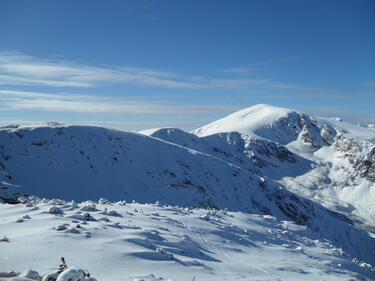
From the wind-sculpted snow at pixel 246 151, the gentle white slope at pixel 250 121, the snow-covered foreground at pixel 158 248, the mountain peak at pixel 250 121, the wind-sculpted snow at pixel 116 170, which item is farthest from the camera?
the mountain peak at pixel 250 121

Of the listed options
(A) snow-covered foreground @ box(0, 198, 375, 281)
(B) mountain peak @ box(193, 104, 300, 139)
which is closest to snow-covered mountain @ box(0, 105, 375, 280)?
(A) snow-covered foreground @ box(0, 198, 375, 281)

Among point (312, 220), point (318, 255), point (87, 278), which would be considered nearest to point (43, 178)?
point (318, 255)

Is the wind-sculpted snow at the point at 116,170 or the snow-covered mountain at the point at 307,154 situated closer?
the wind-sculpted snow at the point at 116,170

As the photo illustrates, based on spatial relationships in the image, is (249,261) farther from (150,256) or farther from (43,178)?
(43,178)

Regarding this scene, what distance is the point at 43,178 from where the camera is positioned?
4712 cm

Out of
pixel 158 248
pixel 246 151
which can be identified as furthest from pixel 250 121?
pixel 158 248

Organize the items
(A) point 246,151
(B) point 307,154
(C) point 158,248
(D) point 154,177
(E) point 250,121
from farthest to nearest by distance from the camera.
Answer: (E) point 250,121
(B) point 307,154
(A) point 246,151
(D) point 154,177
(C) point 158,248

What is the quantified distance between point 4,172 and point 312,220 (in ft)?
208

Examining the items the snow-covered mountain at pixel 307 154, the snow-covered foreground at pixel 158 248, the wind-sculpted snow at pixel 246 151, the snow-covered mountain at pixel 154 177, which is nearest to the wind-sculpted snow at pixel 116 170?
the snow-covered mountain at pixel 154 177

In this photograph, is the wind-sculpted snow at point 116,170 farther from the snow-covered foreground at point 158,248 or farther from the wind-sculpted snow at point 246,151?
the wind-sculpted snow at point 246,151

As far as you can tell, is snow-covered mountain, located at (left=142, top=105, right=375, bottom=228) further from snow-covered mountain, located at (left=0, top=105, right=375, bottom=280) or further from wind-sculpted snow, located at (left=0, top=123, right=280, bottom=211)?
wind-sculpted snow, located at (left=0, top=123, right=280, bottom=211)

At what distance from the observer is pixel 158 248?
8.91 meters

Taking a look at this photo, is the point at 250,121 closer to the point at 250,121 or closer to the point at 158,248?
the point at 250,121

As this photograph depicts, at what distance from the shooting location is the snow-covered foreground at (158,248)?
7.05 m
